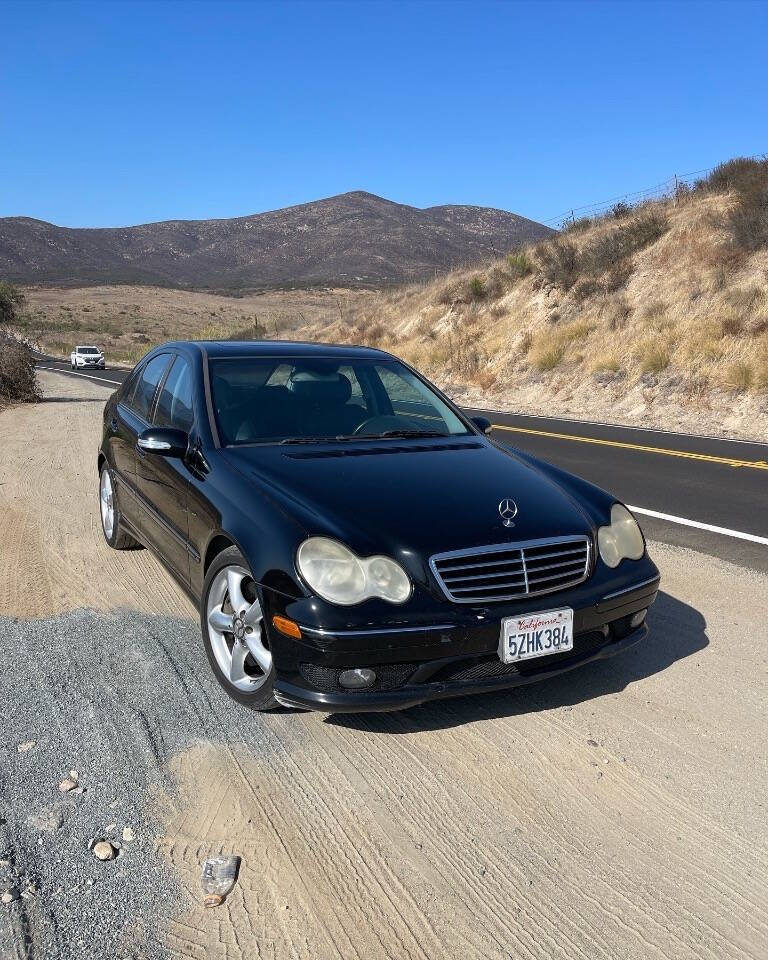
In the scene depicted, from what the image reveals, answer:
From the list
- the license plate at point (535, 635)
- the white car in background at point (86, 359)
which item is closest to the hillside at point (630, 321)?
the license plate at point (535, 635)

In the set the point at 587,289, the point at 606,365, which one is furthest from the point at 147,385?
the point at 587,289

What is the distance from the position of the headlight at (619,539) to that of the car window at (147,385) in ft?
9.79

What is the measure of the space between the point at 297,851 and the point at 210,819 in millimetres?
355

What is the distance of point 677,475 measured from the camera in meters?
10.1

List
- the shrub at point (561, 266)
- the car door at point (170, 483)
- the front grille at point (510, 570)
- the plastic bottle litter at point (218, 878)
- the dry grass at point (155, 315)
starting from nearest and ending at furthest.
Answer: the plastic bottle litter at point (218, 878) → the front grille at point (510, 570) → the car door at point (170, 483) → the shrub at point (561, 266) → the dry grass at point (155, 315)

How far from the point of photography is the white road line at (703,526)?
23.0 ft

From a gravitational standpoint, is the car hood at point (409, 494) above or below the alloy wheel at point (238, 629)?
above

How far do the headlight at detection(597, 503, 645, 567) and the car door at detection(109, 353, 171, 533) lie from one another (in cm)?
281

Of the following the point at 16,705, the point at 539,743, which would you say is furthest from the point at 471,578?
the point at 16,705

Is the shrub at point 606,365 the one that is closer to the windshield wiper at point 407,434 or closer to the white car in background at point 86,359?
the windshield wiper at point 407,434

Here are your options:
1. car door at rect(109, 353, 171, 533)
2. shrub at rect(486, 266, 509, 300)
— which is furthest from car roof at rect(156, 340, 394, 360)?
shrub at rect(486, 266, 509, 300)

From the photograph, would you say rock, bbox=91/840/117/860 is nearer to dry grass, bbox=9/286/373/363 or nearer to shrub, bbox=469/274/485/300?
shrub, bbox=469/274/485/300

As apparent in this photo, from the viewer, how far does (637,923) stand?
2557 mm

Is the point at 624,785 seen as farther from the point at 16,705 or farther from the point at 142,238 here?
the point at 142,238
